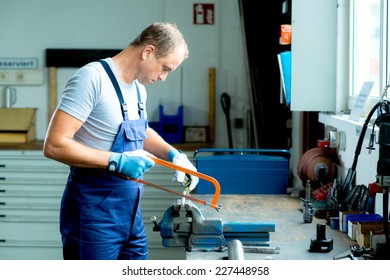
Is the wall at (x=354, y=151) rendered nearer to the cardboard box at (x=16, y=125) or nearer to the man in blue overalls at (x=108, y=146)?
the man in blue overalls at (x=108, y=146)

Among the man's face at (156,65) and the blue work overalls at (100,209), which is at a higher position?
the man's face at (156,65)

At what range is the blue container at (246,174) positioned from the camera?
133 inches

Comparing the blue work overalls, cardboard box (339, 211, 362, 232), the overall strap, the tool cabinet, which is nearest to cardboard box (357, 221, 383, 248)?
cardboard box (339, 211, 362, 232)

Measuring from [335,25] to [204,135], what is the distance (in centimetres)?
178

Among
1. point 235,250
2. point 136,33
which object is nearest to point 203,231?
point 235,250

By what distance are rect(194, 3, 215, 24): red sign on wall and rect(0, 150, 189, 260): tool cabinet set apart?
1.14m

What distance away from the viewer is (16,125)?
16.1 feet

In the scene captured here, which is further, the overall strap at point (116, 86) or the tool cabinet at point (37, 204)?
the tool cabinet at point (37, 204)

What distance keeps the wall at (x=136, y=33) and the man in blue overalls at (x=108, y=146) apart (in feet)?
9.17

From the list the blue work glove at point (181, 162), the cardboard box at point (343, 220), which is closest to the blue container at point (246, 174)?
the blue work glove at point (181, 162)

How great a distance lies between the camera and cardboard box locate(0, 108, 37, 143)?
4.89m

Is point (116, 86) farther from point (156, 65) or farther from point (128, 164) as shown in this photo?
point (128, 164)

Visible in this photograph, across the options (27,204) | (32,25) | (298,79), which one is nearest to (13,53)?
(32,25)

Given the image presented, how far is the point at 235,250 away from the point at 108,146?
0.57 meters
